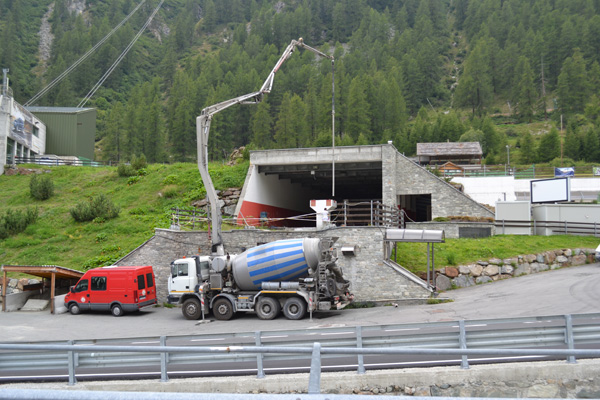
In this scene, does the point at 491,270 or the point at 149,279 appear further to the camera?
the point at 491,270

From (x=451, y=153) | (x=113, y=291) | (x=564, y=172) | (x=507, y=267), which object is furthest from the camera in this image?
(x=451, y=153)

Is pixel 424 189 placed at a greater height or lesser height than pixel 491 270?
greater

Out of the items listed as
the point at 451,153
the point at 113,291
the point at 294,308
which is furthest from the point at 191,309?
the point at 451,153

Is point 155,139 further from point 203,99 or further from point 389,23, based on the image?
point 389,23

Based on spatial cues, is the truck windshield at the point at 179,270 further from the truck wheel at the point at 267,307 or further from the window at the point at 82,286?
the window at the point at 82,286

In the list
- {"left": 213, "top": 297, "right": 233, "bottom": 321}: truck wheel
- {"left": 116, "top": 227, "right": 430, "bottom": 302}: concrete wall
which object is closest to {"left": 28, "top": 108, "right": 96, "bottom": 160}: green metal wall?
{"left": 116, "top": 227, "right": 430, "bottom": 302}: concrete wall

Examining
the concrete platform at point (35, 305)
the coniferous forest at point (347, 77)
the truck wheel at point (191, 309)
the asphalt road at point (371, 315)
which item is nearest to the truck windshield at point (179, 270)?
the truck wheel at point (191, 309)

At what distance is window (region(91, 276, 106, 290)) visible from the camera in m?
24.8

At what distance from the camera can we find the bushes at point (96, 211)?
116 ft

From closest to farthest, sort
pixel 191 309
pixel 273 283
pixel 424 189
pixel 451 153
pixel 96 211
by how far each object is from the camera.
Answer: pixel 273 283 < pixel 191 309 < pixel 424 189 < pixel 96 211 < pixel 451 153

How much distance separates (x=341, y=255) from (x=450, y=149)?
42.6 m

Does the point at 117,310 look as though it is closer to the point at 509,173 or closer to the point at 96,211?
the point at 96,211

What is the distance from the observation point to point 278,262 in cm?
2139

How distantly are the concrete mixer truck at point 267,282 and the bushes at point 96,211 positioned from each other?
46.4 ft
